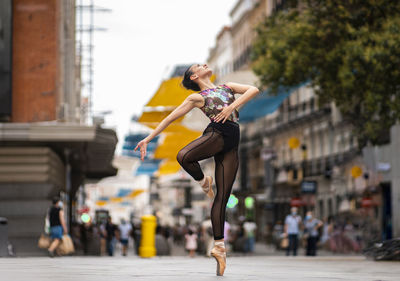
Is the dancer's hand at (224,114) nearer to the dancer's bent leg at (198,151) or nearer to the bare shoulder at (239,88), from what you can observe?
the dancer's bent leg at (198,151)

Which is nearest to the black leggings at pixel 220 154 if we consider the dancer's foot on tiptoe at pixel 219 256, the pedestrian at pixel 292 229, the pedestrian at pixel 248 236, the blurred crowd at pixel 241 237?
the dancer's foot on tiptoe at pixel 219 256

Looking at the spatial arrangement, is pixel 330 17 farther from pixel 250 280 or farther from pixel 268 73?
pixel 250 280

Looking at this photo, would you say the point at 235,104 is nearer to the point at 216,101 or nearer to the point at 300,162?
the point at 216,101

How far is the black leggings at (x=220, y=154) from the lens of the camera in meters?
8.96

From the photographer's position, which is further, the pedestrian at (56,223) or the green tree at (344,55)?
the green tree at (344,55)

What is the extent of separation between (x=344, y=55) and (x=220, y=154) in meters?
15.6

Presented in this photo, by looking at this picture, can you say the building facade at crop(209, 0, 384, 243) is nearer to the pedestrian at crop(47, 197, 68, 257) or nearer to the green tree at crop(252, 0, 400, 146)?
the green tree at crop(252, 0, 400, 146)

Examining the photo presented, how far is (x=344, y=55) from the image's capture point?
79.5 ft

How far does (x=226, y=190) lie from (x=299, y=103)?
5650cm

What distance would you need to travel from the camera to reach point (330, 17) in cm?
2575

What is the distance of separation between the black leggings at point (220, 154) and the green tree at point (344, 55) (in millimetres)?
13827

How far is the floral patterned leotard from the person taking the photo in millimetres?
9125

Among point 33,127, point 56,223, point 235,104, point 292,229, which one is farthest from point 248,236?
point 235,104

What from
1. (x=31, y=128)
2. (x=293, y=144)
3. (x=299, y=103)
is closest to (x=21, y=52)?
(x=31, y=128)
